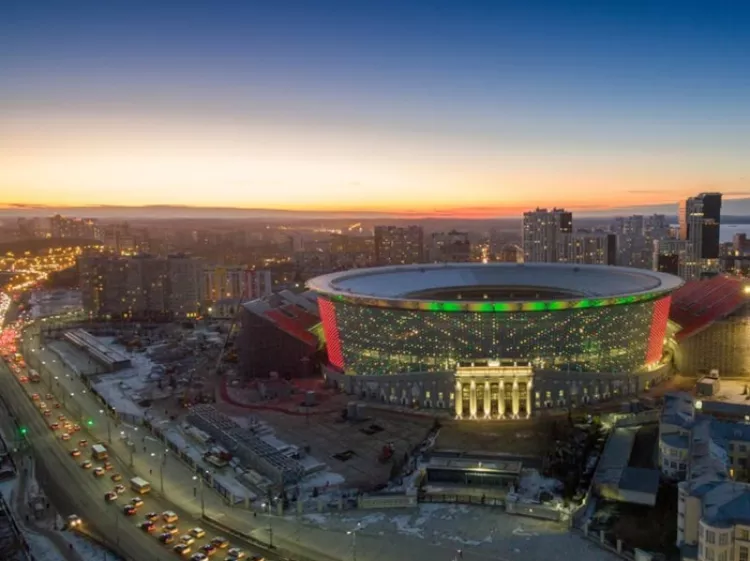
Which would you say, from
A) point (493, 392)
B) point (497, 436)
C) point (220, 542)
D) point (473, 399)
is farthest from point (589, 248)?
point (220, 542)

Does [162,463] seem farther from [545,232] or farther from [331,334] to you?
[545,232]

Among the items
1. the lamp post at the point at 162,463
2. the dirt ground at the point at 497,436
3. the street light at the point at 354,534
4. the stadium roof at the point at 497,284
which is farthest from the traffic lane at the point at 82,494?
the stadium roof at the point at 497,284

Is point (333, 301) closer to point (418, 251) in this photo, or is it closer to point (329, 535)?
point (329, 535)

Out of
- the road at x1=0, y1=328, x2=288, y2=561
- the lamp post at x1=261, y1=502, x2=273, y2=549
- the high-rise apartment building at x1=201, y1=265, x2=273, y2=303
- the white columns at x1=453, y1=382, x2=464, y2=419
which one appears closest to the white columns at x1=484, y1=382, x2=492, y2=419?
the white columns at x1=453, y1=382, x2=464, y2=419

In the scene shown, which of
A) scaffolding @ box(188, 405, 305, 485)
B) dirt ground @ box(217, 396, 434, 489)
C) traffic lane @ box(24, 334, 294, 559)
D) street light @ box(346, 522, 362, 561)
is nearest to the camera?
street light @ box(346, 522, 362, 561)

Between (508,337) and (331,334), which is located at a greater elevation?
(508,337)

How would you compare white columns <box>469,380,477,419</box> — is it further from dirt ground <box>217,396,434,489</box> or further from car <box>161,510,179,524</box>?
car <box>161,510,179,524</box>

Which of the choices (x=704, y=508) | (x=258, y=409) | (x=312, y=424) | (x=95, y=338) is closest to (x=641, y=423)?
(x=704, y=508)
